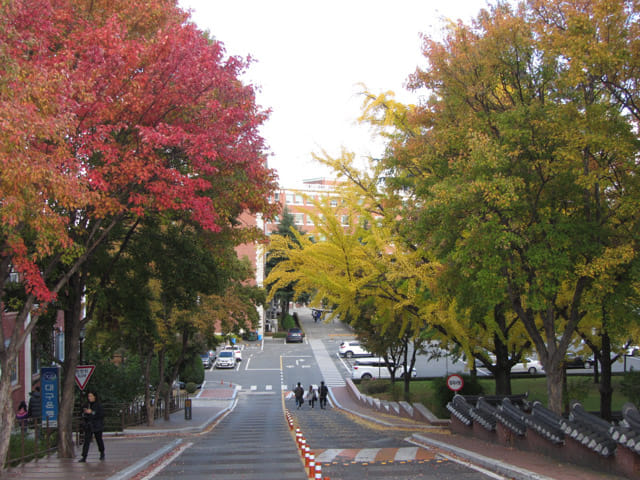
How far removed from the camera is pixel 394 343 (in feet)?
112

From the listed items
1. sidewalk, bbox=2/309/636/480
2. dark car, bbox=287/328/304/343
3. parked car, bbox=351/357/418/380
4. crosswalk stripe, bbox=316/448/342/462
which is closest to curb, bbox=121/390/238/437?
sidewalk, bbox=2/309/636/480

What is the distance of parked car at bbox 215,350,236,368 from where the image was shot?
188 ft

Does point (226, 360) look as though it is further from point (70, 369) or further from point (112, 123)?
point (112, 123)

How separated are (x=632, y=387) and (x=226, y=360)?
40.7 metres

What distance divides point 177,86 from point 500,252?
7.29 metres

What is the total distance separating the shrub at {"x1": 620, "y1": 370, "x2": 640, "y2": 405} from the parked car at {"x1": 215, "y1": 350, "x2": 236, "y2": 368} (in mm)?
39474

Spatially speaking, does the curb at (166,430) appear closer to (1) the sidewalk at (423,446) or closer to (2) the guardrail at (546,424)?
(1) the sidewalk at (423,446)

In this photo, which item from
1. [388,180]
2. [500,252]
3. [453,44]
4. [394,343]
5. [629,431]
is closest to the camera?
[629,431]

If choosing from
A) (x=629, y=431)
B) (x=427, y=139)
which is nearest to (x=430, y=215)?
(x=427, y=139)

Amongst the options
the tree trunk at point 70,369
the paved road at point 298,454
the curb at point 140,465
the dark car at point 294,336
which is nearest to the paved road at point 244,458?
the paved road at point 298,454

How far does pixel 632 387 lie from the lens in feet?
73.5

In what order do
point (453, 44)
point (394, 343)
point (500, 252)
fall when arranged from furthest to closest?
point (394, 343)
point (453, 44)
point (500, 252)

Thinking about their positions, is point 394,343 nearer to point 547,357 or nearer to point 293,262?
point 293,262

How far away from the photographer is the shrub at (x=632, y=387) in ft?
72.3
